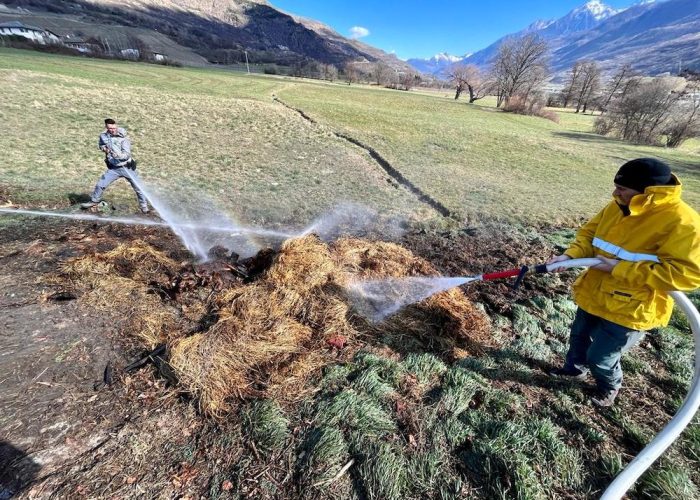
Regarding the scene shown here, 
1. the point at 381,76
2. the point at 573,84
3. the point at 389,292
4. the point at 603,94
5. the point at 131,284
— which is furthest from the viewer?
the point at 381,76

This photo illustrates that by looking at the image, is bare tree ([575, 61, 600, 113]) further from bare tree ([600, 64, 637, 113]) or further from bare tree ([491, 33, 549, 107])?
bare tree ([491, 33, 549, 107])

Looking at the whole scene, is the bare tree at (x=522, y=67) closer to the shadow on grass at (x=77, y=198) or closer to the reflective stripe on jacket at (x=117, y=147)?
the reflective stripe on jacket at (x=117, y=147)

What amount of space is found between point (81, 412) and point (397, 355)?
130 inches

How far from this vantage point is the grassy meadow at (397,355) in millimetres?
2820

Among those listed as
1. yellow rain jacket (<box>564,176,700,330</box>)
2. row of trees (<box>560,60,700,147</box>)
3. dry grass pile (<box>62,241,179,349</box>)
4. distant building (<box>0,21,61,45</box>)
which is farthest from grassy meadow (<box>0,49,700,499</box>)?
distant building (<box>0,21,61,45</box>)

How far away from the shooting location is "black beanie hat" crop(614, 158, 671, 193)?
2.46 metres

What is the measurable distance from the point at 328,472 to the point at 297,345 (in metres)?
1.45

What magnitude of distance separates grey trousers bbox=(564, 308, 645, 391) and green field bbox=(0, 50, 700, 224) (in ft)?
19.0

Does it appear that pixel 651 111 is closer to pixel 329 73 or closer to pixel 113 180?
pixel 113 180

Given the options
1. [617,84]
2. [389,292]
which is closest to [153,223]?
[389,292]

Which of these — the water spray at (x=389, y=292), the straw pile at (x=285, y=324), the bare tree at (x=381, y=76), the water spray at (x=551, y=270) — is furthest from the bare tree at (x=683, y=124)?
the bare tree at (x=381, y=76)

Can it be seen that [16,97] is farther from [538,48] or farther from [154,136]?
[538,48]

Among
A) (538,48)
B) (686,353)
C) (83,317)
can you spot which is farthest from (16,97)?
(538,48)

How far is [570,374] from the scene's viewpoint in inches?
152
